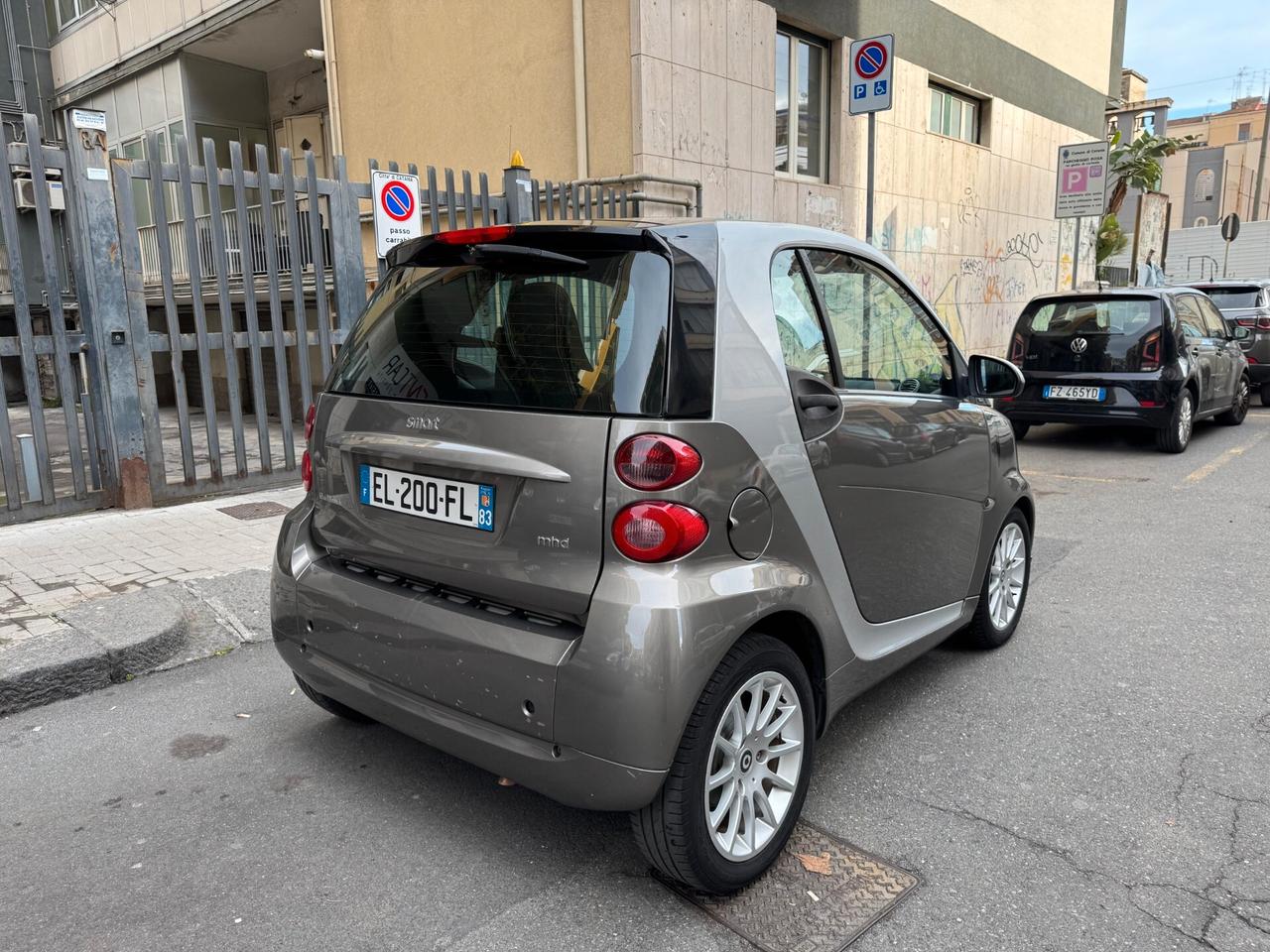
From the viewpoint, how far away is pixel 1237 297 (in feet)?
42.4

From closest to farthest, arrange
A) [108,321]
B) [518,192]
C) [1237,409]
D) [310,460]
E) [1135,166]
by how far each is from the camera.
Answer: [310,460], [108,321], [518,192], [1237,409], [1135,166]

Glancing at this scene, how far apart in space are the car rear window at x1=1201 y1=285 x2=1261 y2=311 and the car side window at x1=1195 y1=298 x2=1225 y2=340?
283 cm

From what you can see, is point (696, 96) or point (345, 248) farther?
point (696, 96)

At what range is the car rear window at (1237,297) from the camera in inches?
506

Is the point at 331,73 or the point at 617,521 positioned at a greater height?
the point at 331,73

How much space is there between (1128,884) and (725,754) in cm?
115

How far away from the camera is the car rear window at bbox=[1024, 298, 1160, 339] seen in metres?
8.91

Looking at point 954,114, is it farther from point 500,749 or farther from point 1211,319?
point 500,749

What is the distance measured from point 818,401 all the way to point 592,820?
4.71ft

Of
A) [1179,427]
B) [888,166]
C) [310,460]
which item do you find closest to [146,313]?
[310,460]

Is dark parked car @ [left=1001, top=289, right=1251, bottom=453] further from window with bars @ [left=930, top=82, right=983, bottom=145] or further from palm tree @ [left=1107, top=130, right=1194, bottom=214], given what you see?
palm tree @ [left=1107, top=130, right=1194, bottom=214]

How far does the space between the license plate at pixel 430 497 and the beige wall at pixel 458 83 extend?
7.14 metres

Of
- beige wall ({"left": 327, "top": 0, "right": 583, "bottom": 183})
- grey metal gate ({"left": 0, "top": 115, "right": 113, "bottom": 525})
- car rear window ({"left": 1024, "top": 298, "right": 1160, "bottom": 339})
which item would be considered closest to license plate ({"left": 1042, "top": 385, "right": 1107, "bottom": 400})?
car rear window ({"left": 1024, "top": 298, "right": 1160, "bottom": 339})

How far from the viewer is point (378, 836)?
2703mm
